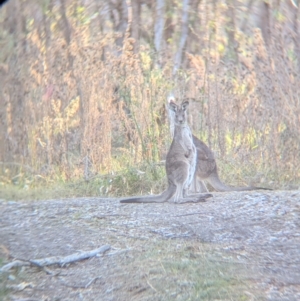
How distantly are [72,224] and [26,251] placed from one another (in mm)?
406

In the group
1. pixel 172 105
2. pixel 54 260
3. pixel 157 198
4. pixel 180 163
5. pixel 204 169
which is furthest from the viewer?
pixel 204 169

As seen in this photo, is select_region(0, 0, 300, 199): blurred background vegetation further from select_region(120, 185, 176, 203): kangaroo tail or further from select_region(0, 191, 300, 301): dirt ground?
select_region(0, 191, 300, 301): dirt ground

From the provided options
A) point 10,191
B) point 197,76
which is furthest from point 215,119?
point 10,191

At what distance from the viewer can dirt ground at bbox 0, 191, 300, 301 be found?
3.36 meters

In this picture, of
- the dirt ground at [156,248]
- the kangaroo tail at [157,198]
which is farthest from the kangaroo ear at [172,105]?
the dirt ground at [156,248]

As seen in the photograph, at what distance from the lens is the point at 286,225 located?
4.28 meters

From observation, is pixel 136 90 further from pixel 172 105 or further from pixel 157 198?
pixel 157 198

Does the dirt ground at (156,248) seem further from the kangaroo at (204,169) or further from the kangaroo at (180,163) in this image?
the kangaroo at (204,169)

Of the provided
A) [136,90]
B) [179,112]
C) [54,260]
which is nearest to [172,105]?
[179,112]

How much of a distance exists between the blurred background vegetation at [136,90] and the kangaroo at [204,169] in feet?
0.26

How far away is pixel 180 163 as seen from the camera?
5.43m

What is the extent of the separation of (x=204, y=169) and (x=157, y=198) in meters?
0.79

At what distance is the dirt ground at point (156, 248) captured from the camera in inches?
132

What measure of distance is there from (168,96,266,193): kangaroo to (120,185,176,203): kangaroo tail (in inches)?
19.7
